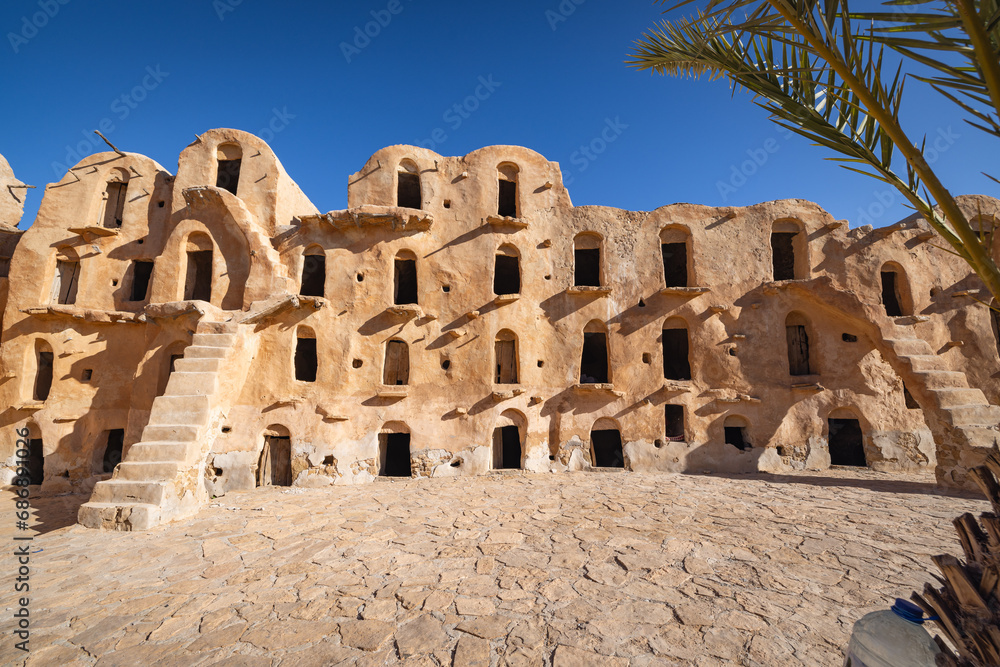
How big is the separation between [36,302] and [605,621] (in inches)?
823

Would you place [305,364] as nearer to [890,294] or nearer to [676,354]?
[676,354]

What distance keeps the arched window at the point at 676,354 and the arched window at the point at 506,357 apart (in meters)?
5.81

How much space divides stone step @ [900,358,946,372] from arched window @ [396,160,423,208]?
16911mm

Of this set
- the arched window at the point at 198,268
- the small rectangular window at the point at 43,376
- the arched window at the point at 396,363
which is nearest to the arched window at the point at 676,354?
the arched window at the point at 396,363

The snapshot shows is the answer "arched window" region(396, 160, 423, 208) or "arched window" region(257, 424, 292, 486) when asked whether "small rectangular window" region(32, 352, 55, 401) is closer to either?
"arched window" region(257, 424, 292, 486)

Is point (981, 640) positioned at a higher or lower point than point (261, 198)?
lower

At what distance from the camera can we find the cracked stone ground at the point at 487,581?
14.0ft

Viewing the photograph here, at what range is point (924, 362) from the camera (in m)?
12.6

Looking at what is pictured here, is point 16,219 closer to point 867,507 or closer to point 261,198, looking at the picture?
point 261,198

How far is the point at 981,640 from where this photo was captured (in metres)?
2.05

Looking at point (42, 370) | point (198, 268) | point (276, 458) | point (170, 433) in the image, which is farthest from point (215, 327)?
point (42, 370)

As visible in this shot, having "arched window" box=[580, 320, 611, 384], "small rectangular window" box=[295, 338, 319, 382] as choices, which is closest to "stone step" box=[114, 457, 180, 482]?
"small rectangular window" box=[295, 338, 319, 382]

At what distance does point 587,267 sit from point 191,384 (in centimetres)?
1422

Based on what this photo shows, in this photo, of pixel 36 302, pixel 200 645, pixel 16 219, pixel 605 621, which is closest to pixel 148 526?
pixel 200 645
